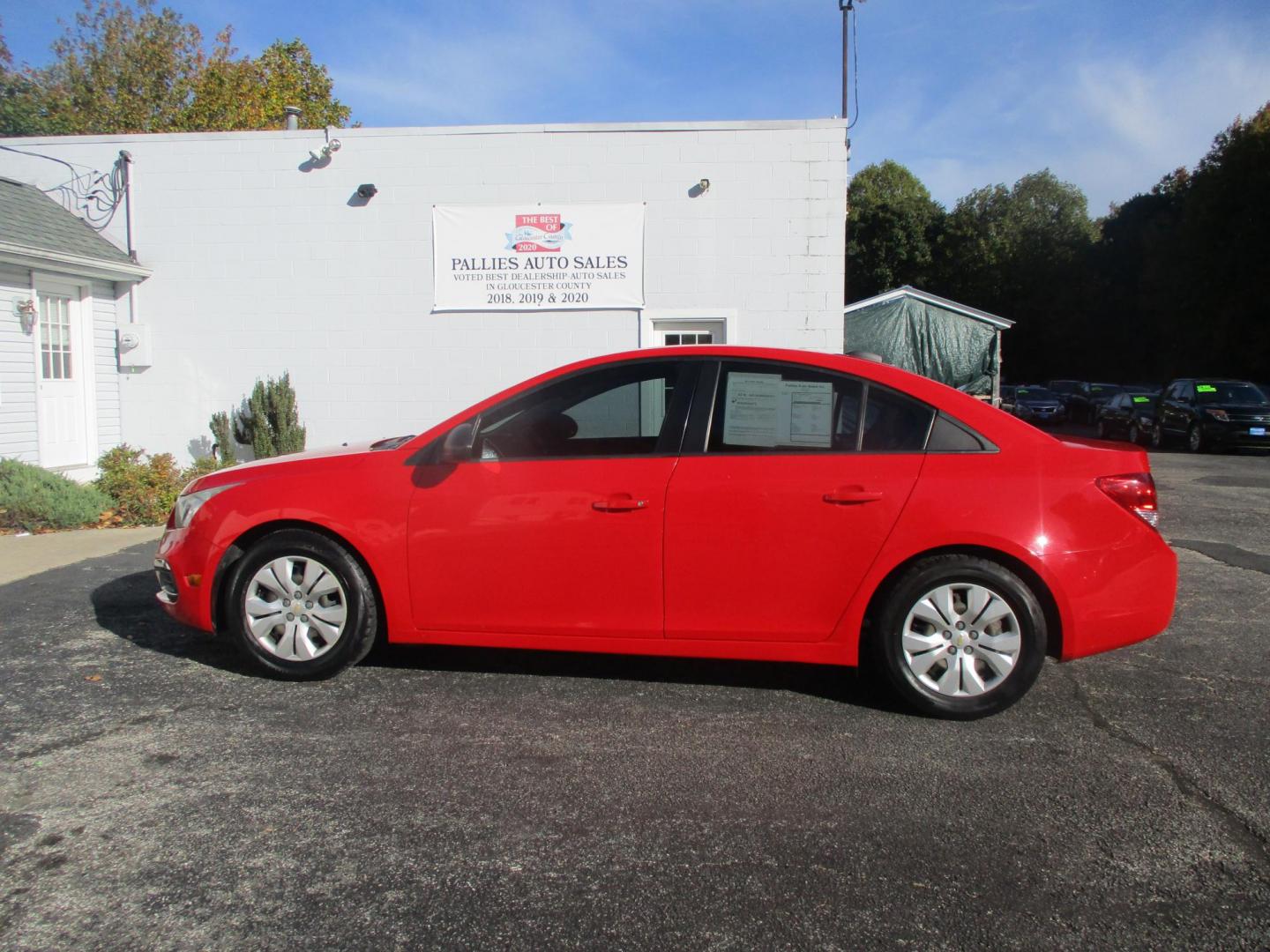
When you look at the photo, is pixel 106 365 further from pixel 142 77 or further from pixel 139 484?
pixel 142 77

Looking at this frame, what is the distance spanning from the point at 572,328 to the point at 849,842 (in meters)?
8.64

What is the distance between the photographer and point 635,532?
14.1 ft

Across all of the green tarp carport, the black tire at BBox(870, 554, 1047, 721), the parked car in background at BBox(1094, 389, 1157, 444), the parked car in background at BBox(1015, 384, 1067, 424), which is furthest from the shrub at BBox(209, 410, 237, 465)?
the parked car in background at BBox(1015, 384, 1067, 424)

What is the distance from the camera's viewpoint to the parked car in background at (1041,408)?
33.3 metres

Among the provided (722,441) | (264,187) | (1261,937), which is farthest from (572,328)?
(1261,937)

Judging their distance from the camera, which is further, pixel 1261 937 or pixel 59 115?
pixel 59 115

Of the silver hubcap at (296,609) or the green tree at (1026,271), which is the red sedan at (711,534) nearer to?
the silver hubcap at (296,609)

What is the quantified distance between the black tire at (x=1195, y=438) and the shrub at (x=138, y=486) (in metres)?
19.2

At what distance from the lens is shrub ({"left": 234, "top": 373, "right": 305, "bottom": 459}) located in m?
11.0

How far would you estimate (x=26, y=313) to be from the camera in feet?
34.8

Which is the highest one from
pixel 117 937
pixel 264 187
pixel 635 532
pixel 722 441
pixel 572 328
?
pixel 264 187

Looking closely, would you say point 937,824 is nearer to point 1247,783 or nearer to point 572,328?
point 1247,783

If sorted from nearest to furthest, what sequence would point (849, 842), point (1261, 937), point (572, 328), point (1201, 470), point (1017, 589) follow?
1. point (1261, 937)
2. point (849, 842)
3. point (1017, 589)
4. point (572, 328)
5. point (1201, 470)

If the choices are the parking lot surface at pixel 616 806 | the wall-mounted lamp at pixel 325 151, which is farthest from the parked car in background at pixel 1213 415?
the wall-mounted lamp at pixel 325 151
